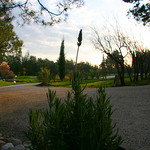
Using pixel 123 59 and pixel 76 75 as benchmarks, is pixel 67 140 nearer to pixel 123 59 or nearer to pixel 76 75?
pixel 76 75

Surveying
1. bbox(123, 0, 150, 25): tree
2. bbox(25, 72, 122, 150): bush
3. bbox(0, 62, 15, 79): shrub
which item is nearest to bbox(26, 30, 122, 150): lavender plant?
bbox(25, 72, 122, 150): bush

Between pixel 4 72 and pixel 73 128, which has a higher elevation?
pixel 4 72

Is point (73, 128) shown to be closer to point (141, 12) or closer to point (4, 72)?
point (141, 12)

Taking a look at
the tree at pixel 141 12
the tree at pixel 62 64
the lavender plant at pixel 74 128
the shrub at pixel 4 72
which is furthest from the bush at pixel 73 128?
the shrub at pixel 4 72

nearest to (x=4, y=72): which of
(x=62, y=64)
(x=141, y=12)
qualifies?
(x=62, y=64)

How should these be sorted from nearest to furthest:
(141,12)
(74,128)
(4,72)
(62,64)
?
(74,128), (141,12), (62,64), (4,72)

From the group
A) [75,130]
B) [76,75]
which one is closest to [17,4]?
[76,75]

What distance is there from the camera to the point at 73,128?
0.95 metres

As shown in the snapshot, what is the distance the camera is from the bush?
830 millimetres

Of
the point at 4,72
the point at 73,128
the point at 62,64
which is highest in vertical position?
the point at 62,64

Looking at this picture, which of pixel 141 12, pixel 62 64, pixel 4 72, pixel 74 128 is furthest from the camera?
pixel 4 72

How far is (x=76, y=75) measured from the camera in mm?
1102

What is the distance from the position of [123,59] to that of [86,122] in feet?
47.3

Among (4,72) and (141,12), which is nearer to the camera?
(141,12)
